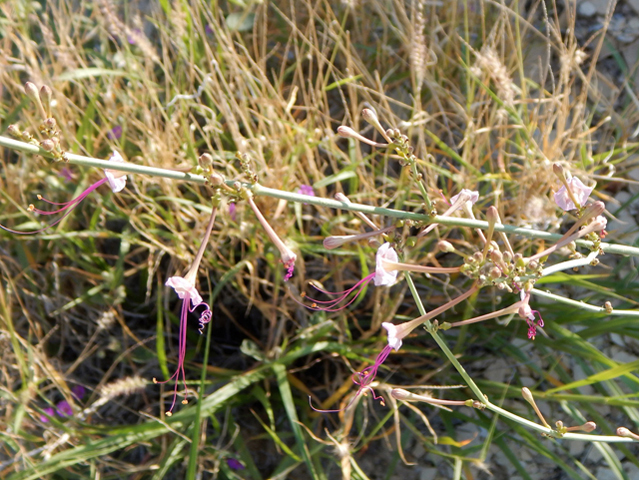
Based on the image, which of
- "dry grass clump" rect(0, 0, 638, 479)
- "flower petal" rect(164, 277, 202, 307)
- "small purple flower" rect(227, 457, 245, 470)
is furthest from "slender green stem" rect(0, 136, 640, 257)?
"small purple flower" rect(227, 457, 245, 470)

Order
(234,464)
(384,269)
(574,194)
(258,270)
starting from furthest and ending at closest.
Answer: (258,270), (234,464), (574,194), (384,269)

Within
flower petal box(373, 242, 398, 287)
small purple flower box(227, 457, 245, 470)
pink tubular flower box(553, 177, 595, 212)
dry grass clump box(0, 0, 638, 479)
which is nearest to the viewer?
flower petal box(373, 242, 398, 287)

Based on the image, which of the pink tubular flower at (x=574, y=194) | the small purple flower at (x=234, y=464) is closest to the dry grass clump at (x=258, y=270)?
the small purple flower at (x=234, y=464)

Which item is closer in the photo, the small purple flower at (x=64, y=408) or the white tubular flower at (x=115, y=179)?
the white tubular flower at (x=115, y=179)

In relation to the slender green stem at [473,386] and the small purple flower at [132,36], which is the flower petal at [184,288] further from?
the small purple flower at [132,36]

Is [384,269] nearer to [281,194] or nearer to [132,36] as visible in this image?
[281,194]

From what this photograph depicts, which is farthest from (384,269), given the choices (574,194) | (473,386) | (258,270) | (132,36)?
(132,36)

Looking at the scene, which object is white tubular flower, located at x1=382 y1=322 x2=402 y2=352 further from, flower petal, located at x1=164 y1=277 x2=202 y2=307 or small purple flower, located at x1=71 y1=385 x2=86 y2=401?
small purple flower, located at x1=71 y1=385 x2=86 y2=401

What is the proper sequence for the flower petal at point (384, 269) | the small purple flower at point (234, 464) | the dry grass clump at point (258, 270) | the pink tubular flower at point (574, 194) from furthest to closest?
the small purple flower at point (234, 464)
the dry grass clump at point (258, 270)
the pink tubular flower at point (574, 194)
the flower petal at point (384, 269)

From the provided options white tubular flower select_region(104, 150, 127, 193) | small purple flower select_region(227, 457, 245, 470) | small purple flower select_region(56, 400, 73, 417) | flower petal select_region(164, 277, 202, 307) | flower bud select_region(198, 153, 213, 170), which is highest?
flower bud select_region(198, 153, 213, 170)

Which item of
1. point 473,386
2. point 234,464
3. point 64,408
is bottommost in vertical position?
point 234,464

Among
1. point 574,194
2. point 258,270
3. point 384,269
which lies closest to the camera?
point 384,269

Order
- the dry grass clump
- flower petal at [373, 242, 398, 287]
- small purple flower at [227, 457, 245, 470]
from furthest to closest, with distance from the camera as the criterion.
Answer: small purple flower at [227, 457, 245, 470] < the dry grass clump < flower petal at [373, 242, 398, 287]
